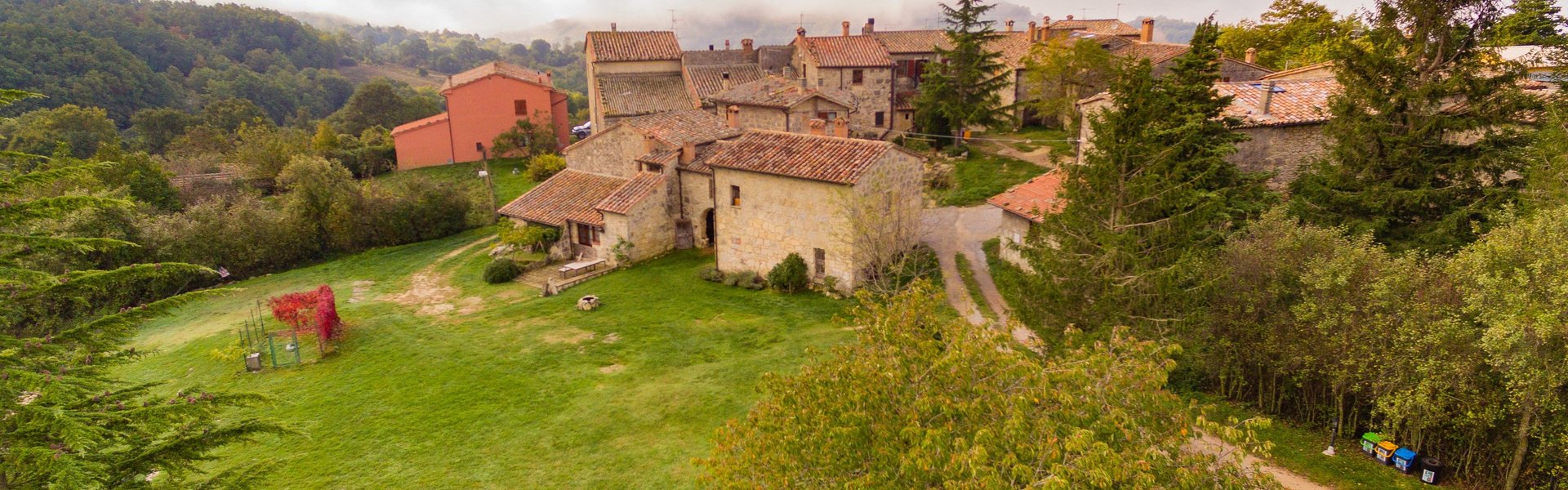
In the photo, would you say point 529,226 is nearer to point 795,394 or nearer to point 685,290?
point 685,290

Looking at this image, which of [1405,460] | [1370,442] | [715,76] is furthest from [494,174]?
[1405,460]

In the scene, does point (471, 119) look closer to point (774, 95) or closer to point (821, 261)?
point (774, 95)

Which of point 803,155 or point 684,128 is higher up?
point 684,128

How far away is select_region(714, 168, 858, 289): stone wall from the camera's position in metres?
26.5

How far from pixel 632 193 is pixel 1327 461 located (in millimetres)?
23958

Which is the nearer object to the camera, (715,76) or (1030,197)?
(1030,197)

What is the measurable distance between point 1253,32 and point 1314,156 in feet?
94.2

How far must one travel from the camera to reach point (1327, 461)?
15586 millimetres

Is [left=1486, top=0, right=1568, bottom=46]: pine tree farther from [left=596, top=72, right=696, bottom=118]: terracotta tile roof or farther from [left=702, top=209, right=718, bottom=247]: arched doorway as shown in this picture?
[left=596, top=72, right=696, bottom=118]: terracotta tile roof

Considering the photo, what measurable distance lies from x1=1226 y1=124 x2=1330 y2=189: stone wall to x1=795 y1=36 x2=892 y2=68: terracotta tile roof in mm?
25481

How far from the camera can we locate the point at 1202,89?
1973 centimetres

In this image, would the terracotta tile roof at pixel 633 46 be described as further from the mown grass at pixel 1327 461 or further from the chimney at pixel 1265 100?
the mown grass at pixel 1327 461

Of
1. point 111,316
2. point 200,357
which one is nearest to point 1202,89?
point 111,316

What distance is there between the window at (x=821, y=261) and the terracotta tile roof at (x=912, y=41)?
89.9 ft
